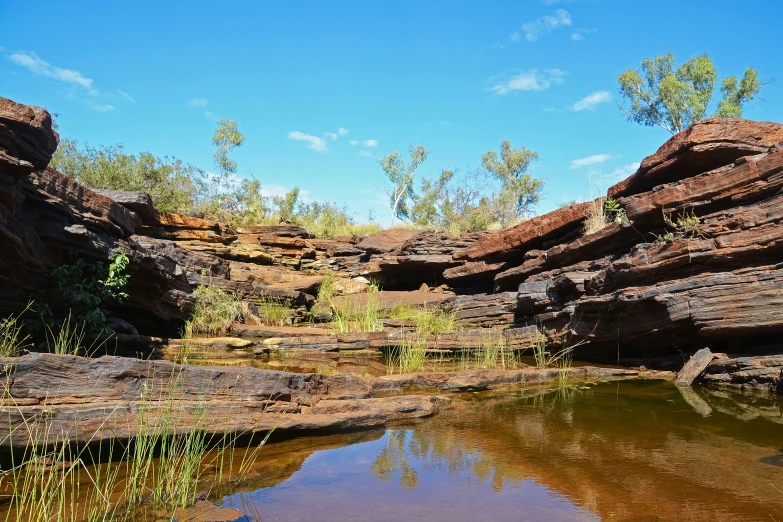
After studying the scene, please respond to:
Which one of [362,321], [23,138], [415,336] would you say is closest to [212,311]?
[362,321]

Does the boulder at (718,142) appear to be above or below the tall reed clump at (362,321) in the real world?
above

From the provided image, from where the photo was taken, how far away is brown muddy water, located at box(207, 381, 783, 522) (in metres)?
3.27

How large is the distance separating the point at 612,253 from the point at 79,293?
405 inches

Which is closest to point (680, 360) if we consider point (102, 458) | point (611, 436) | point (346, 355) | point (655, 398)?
point (655, 398)

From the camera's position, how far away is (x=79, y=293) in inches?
326

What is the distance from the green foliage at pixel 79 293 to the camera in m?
8.08

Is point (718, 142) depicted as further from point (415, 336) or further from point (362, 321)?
point (362, 321)

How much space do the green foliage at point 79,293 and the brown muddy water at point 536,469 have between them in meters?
5.29

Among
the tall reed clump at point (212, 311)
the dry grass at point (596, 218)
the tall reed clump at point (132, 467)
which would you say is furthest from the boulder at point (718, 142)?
the tall reed clump at point (212, 311)

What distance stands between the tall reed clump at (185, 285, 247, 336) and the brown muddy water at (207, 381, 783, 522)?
7594 millimetres

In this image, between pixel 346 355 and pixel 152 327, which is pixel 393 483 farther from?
pixel 152 327

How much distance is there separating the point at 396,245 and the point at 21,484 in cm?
1796

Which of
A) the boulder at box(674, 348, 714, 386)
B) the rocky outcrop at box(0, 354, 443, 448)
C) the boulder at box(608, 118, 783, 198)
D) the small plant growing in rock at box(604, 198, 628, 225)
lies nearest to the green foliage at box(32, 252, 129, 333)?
the rocky outcrop at box(0, 354, 443, 448)

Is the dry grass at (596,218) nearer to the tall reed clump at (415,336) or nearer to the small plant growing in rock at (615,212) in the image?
the small plant growing in rock at (615,212)
